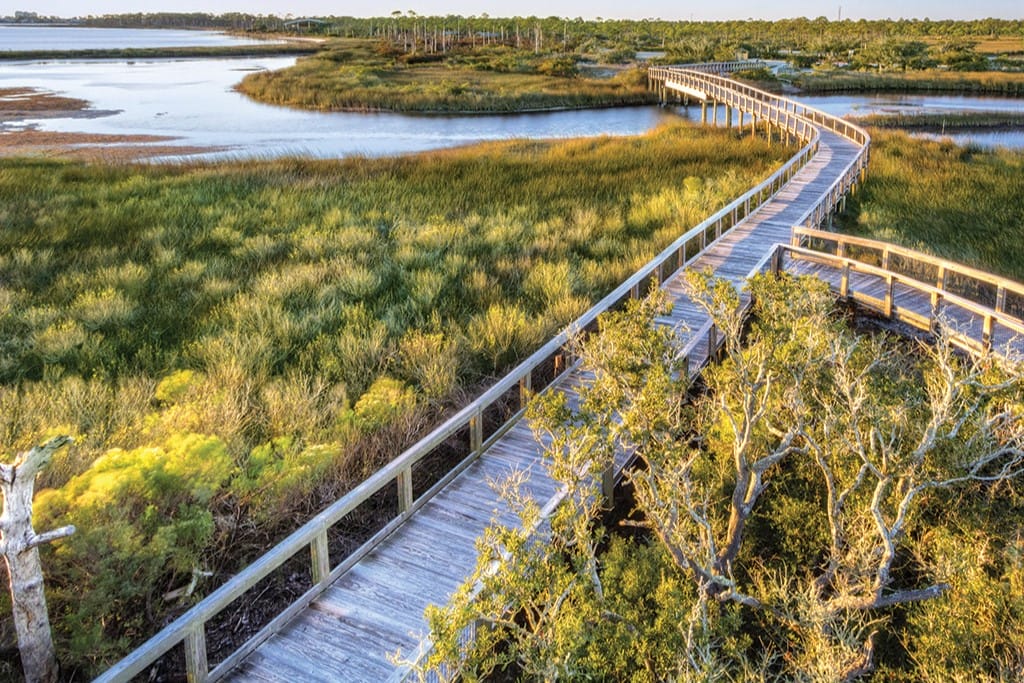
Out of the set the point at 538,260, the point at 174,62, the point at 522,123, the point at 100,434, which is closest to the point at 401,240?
the point at 538,260

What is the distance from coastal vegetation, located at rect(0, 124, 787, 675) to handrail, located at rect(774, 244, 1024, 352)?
3518mm

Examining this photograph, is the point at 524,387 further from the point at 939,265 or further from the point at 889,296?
the point at 939,265

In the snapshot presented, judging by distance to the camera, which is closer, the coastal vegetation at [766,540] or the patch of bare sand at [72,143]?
the coastal vegetation at [766,540]

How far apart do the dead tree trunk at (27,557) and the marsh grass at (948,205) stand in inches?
639

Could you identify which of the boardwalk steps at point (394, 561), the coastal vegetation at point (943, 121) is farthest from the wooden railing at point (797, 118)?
the boardwalk steps at point (394, 561)

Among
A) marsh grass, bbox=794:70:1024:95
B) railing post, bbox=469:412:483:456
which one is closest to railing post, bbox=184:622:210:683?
railing post, bbox=469:412:483:456

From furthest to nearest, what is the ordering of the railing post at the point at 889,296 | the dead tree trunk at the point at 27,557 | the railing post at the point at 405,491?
the railing post at the point at 889,296, the railing post at the point at 405,491, the dead tree trunk at the point at 27,557

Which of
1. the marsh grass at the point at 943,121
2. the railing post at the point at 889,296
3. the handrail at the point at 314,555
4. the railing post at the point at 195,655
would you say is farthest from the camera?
the marsh grass at the point at 943,121

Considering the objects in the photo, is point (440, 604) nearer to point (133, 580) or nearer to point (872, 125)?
point (133, 580)

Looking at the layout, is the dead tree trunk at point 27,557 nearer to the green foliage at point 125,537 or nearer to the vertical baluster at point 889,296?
the green foliage at point 125,537

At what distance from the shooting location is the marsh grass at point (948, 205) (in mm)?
16672

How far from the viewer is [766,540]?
7297 millimetres

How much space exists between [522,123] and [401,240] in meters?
29.2

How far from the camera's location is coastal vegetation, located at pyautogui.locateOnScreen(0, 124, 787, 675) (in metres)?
5.69
